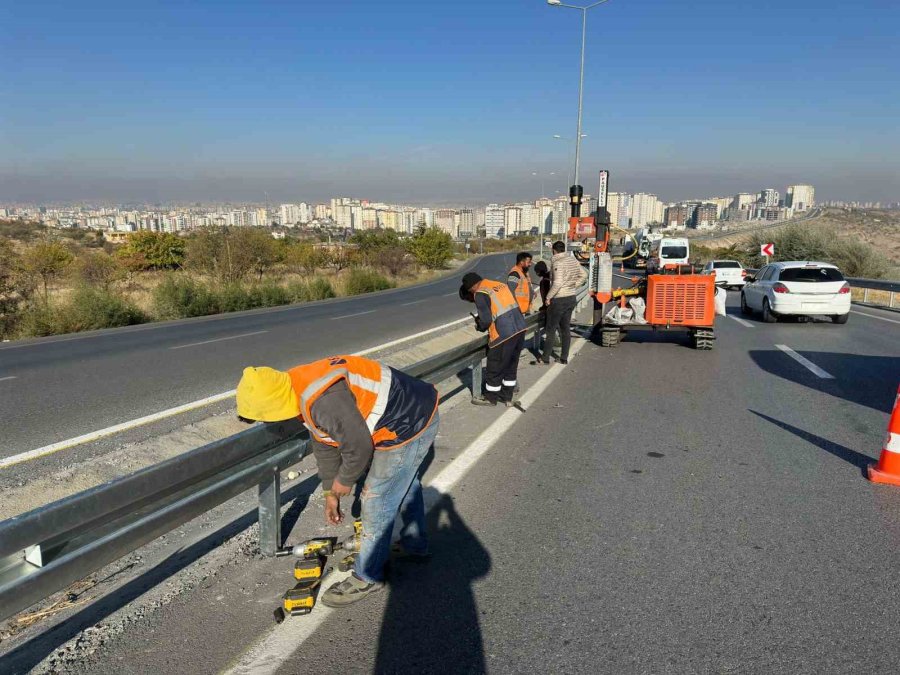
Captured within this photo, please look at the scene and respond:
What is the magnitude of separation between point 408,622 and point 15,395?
7.89 m

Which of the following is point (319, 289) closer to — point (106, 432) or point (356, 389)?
point (106, 432)

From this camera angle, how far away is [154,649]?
2.93m

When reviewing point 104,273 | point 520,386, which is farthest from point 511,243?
point 520,386

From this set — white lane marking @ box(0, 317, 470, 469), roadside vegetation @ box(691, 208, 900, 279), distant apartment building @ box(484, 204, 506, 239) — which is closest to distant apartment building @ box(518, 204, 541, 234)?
distant apartment building @ box(484, 204, 506, 239)

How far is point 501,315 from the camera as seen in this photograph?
740 cm

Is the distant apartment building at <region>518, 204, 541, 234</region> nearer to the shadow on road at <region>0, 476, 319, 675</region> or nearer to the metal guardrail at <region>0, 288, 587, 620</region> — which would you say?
the shadow on road at <region>0, 476, 319, 675</region>

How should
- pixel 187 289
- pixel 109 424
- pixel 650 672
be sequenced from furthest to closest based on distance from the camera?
pixel 187 289
pixel 109 424
pixel 650 672

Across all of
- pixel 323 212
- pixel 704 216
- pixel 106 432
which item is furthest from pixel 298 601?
pixel 323 212

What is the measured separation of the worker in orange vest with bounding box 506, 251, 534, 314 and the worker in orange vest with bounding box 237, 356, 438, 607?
14.7 feet

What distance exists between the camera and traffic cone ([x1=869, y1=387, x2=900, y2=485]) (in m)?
5.03

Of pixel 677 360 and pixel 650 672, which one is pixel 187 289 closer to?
pixel 677 360

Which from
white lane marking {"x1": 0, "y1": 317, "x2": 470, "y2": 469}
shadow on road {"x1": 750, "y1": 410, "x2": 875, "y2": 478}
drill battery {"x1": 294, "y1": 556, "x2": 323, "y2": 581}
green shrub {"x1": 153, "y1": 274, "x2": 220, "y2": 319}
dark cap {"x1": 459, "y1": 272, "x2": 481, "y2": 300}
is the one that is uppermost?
dark cap {"x1": 459, "y1": 272, "x2": 481, "y2": 300}

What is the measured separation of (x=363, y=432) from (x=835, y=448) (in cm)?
498

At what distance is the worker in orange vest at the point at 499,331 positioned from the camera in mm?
7254
